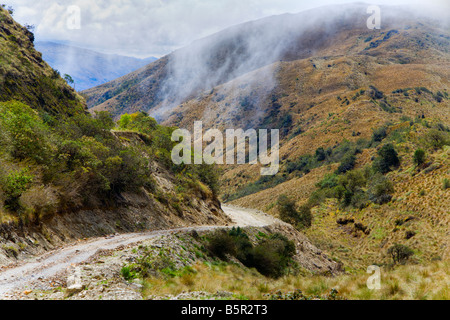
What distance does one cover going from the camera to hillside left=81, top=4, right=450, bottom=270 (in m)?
37.1

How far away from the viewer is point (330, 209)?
5038 centimetres

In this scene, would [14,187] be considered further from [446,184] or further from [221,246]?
[446,184]

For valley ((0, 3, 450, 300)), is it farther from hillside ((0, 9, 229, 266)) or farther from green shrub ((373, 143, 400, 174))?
green shrub ((373, 143, 400, 174))

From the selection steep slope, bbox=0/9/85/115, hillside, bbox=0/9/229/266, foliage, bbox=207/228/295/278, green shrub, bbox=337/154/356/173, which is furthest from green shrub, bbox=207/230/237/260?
green shrub, bbox=337/154/356/173

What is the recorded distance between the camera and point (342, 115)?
8419 cm

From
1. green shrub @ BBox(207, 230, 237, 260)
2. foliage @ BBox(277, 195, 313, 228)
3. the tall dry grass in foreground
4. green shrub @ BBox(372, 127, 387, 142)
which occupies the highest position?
green shrub @ BBox(372, 127, 387, 142)

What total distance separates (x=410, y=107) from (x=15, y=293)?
92.2 metres

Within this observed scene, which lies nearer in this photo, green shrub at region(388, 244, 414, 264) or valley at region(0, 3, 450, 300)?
valley at region(0, 3, 450, 300)

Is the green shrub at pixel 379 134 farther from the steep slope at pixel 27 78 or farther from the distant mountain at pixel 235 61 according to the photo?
the distant mountain at pixel 235 61

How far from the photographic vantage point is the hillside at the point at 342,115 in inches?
1462

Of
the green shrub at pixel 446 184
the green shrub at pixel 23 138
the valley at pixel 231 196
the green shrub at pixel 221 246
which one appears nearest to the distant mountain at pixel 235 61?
the valley at pixel 231 196

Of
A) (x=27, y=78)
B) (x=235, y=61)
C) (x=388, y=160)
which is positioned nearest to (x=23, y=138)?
A: (x=27, y=78)

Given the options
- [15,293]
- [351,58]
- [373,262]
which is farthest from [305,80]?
[15,293]

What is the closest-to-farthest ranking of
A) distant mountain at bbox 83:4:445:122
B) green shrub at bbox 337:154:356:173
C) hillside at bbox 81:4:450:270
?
hillside at bbox 81:4:450:270
green shrub at bbox 337:154:356:173
distant mountain at bbox 83:4:445:122
